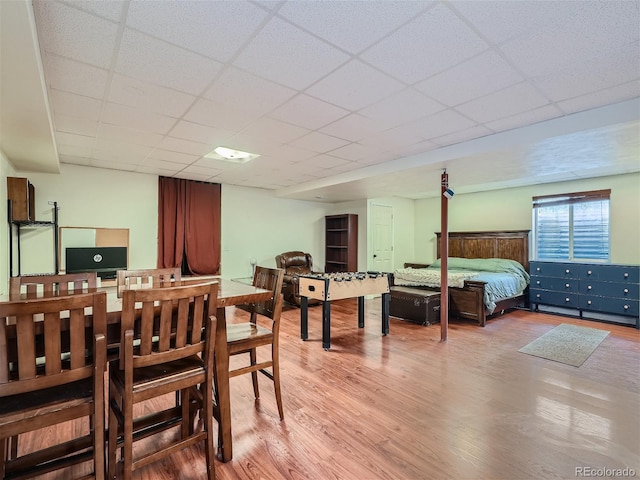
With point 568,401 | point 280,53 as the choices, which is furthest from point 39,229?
point 568,401

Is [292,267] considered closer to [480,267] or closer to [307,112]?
[480,267]

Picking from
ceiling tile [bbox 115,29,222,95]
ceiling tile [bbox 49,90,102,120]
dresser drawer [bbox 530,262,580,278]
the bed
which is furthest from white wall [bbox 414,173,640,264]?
ceiling tile [bbox 49,90,102,120]

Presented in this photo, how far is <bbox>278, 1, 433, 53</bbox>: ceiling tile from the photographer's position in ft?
5.14

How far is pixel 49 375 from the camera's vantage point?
129 cm

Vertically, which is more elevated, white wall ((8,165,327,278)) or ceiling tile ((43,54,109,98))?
ceiling tile ((43,54,109,98))

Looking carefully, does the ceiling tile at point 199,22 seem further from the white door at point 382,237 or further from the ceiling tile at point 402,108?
the white door at point 382,237

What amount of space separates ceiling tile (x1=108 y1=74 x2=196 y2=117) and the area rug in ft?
14.9

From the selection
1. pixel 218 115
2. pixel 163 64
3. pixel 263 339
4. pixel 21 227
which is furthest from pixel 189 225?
pixel 263 339

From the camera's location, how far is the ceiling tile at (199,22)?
1.57m

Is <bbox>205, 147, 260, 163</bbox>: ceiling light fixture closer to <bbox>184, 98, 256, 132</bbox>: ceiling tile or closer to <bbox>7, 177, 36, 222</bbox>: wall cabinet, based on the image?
<bbox>184, 98, 256, 132</bbox>: ceiling tile

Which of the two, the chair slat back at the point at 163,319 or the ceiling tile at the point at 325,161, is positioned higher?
the ceiling tile at the point at 325,161

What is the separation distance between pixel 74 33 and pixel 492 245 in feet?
23.9

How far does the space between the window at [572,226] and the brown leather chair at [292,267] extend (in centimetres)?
473

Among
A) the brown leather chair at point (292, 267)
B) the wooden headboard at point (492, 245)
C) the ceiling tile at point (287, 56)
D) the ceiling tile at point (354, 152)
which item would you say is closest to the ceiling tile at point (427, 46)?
the ceiling tile at point (287, 56)
